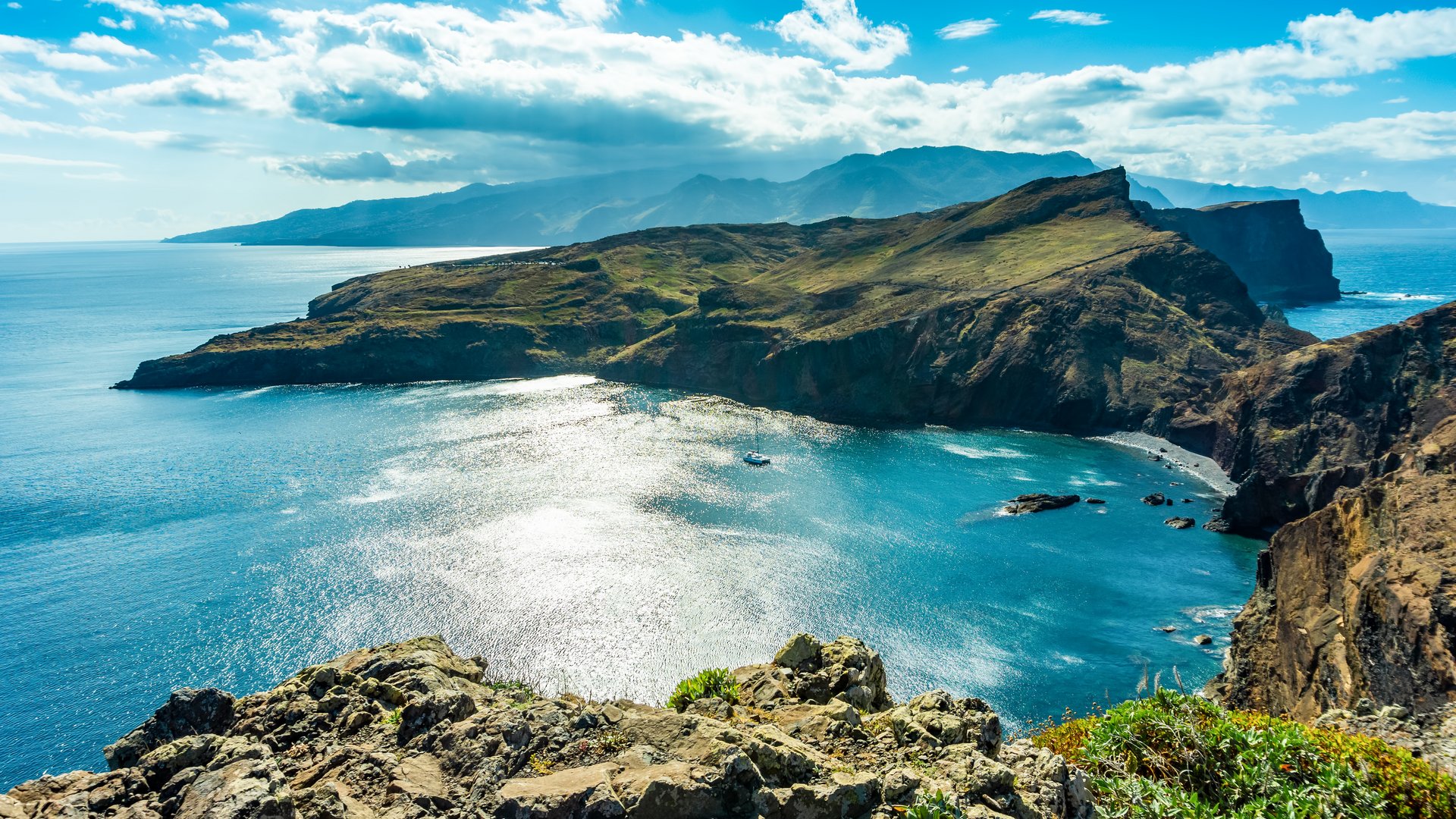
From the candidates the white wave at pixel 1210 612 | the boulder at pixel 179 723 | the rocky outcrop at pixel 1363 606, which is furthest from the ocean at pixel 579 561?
the boulder at pixel 179 723

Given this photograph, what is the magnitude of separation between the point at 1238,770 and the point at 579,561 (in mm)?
77674

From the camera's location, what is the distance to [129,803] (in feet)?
47.8

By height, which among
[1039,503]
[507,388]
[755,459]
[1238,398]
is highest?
[507,388]

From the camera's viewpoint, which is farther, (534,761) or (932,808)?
(534,761)

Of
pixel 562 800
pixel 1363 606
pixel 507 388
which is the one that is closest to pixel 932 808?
pixel 562 800

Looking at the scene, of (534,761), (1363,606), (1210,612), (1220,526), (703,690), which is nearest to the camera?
(534,761)

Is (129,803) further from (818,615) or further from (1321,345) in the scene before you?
(1321,345)

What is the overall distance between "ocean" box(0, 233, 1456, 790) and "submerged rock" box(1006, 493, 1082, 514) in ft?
8.89

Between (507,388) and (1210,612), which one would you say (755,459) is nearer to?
(1210,612)

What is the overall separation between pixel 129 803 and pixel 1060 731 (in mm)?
24033

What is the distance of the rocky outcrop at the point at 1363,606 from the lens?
117 feet

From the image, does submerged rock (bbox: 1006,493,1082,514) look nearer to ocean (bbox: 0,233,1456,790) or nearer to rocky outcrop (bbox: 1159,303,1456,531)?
ocean (bbox: 0,233,1456,790)

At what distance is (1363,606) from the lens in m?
41.1

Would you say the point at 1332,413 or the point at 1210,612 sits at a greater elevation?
the point at 1332,413
